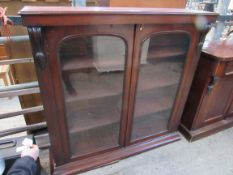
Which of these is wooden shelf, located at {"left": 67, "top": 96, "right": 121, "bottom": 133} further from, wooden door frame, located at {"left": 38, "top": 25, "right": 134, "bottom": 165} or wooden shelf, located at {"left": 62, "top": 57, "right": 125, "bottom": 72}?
wooden shelf, located at {"left": 62, "top": 57, "right": 125, "bottom": 72}

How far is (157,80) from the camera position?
146 centimetres

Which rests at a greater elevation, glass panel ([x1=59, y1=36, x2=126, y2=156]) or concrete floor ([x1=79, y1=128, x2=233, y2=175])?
glass panel ([x1=59, y1=36, x2=126, y2=156])

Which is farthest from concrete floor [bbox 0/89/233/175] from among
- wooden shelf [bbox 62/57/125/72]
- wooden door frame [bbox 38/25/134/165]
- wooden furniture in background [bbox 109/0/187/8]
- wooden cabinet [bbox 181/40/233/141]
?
wooden furniture in background [bbox 109/0/187/8]

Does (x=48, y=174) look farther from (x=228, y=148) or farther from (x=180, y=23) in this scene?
(x=228, y=148)

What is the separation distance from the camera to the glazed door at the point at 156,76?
3.80 ft

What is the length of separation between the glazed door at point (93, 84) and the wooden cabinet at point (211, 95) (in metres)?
0.73

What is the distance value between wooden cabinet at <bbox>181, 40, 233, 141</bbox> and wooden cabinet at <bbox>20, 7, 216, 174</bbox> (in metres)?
0.16

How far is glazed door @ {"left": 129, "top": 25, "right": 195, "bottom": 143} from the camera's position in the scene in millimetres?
1159

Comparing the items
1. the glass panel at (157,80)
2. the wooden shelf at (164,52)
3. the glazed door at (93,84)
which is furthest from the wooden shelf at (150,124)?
the wooden shelf at (164,52)

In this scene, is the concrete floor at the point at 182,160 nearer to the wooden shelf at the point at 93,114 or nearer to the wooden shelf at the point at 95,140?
the wooden shelf at the point at 95,140

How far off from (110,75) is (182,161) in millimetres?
1064

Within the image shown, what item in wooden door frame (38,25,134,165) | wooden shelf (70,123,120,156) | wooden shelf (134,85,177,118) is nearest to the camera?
wooden door frame (38,25,134,165)

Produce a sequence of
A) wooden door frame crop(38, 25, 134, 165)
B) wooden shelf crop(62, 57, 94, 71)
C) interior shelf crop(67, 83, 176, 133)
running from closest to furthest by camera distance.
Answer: wooden door frame crop(38, 25, 134, 165) → wooden shelf crop(62, 57, 94, 71) → interior shelf crop(67, 83, 176, 133)

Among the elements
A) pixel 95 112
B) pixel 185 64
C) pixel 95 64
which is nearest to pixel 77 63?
pixel 95 64
